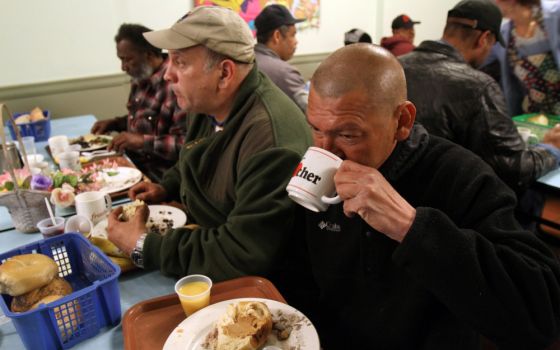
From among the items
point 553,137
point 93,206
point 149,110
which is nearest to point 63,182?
point 93,206

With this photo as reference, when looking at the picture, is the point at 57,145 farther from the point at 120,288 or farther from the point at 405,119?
the point at 405,119

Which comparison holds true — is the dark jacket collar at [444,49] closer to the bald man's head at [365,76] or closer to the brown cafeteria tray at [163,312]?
the bald man's head at [365,76]

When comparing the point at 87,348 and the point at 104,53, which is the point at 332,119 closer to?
the point at 87,348

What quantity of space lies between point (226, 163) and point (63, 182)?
2.89 ft

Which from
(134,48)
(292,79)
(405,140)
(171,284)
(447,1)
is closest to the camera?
(405,140)

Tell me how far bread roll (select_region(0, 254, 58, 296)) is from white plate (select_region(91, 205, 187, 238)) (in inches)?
14.6

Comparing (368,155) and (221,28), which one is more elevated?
(221,28)

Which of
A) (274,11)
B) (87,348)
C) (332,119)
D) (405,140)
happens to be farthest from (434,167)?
(274,11)

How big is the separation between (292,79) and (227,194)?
5.92ft

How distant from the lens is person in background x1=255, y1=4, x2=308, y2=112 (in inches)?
120

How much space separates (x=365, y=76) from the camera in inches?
37.4

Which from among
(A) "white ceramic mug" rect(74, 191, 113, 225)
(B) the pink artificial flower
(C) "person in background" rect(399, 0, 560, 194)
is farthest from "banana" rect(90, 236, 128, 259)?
(C) "person in background" rect(399, 0, 560, 194)

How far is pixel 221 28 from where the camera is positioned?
1.48m

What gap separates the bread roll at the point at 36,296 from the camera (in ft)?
3.41
